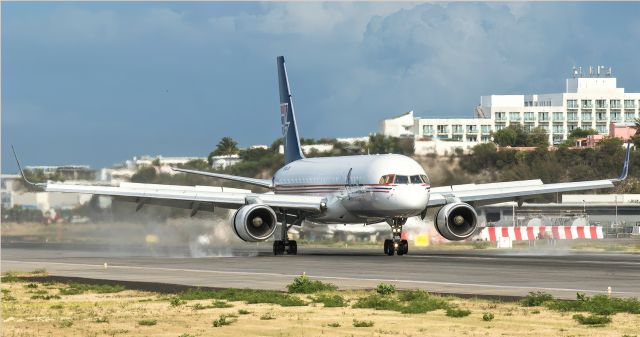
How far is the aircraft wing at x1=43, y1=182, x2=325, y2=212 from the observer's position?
56.4 metres

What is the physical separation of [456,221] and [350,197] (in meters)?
4.74

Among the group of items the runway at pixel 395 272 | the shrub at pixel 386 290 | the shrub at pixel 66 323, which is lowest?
the shrub at pixel 66 323

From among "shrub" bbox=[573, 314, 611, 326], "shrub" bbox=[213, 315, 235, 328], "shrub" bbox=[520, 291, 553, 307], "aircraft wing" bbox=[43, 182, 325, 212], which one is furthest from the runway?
"shrub" bbox=[213, 315, 235, 328]

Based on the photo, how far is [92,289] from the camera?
33.6 m

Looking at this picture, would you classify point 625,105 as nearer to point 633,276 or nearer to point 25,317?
point 633,276

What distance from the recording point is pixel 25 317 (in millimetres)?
26391

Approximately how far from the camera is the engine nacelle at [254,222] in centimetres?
5469

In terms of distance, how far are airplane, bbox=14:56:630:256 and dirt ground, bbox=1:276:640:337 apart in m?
24.6

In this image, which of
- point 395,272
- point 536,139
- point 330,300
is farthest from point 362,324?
point 536,139

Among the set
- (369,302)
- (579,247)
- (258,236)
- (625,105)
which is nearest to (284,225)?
(258,236)

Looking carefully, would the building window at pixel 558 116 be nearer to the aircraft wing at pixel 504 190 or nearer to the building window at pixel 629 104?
the building window at pixel 629 104

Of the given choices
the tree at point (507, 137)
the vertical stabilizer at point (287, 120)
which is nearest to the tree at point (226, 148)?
the tree at point (507, 137)

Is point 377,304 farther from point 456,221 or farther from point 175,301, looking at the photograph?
point 456,221

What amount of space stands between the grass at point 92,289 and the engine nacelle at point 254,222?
65.1 ft
